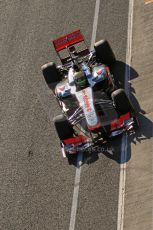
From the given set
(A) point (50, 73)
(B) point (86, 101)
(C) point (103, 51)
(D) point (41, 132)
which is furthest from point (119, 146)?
(A) point (50, 73)

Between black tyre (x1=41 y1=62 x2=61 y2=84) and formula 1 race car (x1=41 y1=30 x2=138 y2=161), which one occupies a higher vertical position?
black tyre (x1=41 y1=62 x2=61 y2=84)

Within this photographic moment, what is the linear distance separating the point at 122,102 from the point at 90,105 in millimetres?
773

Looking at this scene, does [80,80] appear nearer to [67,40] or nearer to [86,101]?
[86,101]

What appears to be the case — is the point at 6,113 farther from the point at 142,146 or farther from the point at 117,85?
the point at 142,146

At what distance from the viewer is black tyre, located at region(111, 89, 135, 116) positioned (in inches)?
526

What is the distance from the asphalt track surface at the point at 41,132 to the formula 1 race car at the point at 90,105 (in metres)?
0.55

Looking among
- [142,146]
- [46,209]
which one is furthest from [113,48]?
[46,209]

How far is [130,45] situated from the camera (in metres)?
16.3

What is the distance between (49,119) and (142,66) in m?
2.95

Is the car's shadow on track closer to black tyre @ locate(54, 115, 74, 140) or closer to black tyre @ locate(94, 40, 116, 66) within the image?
black tyre @ locate(54, 115, 74, 140)

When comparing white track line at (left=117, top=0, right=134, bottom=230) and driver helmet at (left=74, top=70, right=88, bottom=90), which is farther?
driver helmet at (left=74, top=70, right=88, bottom=90)

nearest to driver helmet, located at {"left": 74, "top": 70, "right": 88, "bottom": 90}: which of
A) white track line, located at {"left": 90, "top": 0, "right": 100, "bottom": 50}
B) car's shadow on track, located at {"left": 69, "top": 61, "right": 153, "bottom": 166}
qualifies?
car's shadow on track, located at {"left": 69, "top": 61, "right": 153, "bottom": 166}

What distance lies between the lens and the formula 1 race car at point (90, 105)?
44.1 ft

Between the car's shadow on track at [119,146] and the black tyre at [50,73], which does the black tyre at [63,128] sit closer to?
the car's shadow on track at [119,146]
